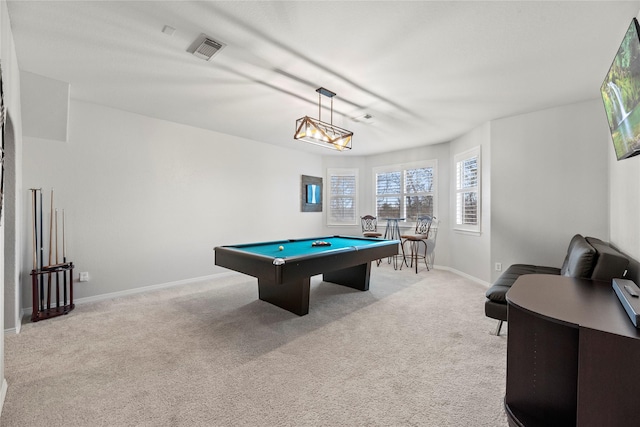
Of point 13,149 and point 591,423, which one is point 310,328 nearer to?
point 591,423

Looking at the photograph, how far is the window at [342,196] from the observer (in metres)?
6.86

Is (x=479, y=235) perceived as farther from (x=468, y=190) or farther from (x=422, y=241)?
(x=422, y=241)

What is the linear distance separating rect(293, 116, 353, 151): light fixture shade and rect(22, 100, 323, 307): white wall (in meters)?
2.22

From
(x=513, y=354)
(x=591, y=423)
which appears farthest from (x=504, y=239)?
(x=591, y=423)

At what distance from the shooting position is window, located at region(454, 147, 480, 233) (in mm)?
4660

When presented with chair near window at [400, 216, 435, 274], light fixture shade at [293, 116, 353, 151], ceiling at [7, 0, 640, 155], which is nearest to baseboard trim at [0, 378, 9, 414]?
ceiling at [7, 0, 640, 155]

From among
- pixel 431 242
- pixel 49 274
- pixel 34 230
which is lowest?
pixel 49 274

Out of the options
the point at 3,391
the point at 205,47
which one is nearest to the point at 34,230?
the point at 3,391

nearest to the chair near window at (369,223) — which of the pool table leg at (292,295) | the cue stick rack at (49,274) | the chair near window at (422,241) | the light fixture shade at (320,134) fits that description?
the chair near window at (422,241)

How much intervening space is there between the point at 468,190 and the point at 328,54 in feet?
12.2

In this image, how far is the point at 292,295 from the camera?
3.19m

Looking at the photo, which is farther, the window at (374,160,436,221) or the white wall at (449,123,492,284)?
the window at (374,160,436,221)

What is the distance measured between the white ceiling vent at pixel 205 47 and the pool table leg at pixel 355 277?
314cm

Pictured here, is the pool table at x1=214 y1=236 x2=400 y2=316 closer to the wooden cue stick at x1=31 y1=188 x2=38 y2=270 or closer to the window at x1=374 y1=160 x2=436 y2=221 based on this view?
the wooden cue stick at x1=31 y1=188 x2=38 y2=270
